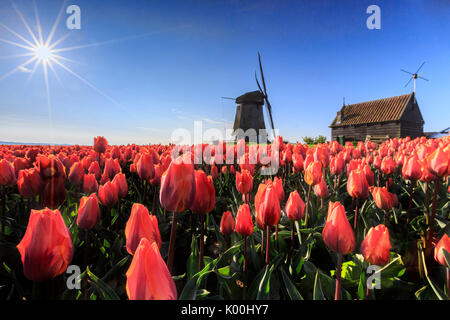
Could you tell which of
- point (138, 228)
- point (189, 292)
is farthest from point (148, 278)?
point (189, 292)

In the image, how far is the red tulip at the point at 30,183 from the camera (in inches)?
77.6

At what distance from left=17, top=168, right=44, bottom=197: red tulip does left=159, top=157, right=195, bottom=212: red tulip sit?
1555mm

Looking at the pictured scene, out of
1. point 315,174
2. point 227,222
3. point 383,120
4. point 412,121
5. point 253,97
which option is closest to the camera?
point 227,222

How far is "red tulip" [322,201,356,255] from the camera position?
49.2 inches

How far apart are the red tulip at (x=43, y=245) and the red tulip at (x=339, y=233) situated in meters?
1.32

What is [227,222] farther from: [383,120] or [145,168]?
[383,120]

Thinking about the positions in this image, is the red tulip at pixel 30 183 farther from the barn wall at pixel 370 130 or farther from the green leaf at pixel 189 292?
the barn wall at pixel 370 130

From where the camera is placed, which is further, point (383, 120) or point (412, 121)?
point (412, 121)

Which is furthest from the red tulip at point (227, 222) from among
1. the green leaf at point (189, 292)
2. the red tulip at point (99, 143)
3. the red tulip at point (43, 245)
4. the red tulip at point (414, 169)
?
the red tulip at point (99, 143)

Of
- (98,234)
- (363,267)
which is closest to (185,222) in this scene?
(98,234)

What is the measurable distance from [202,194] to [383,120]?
46206mm

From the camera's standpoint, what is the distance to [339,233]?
1.26 m

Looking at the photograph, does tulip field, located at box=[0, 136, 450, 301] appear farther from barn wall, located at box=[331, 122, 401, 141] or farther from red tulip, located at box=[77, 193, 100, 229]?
barn wall, located at box=[331, 122, 401, 141]
